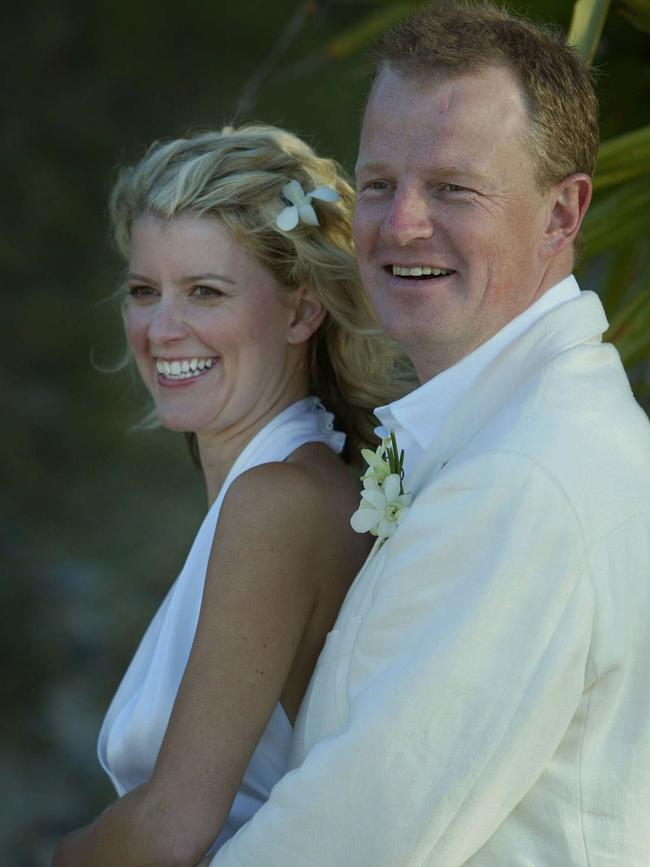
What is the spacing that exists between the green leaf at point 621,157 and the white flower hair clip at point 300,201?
629 mm

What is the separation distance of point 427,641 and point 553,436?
0.32m

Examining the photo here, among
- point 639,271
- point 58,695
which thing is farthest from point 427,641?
point 58,695

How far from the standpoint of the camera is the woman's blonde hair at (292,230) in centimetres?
264

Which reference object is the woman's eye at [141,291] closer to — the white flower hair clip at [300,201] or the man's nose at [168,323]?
the man's nose at [168,323]

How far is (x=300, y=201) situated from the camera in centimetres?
270

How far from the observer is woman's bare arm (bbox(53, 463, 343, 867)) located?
209cm

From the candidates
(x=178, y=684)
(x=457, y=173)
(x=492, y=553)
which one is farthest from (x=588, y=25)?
(x=178, y=684)

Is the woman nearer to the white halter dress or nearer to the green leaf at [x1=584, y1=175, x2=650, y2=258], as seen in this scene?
the white halter dress

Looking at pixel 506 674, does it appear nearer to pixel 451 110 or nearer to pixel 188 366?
pixel 451 110

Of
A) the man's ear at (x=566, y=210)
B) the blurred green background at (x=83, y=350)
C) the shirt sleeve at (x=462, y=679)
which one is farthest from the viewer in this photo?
the blurred green background at (x=83, y=350)

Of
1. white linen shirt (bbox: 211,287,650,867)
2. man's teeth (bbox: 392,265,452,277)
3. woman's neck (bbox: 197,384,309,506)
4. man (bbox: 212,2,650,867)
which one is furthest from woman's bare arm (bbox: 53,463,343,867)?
man's teeth (bbox: 392,265,452,277)

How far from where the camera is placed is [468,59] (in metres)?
1.99

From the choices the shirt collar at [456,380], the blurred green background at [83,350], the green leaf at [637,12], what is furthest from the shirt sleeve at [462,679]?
the blurred green background at [83,350]

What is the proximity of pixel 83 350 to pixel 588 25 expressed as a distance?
471 cm
